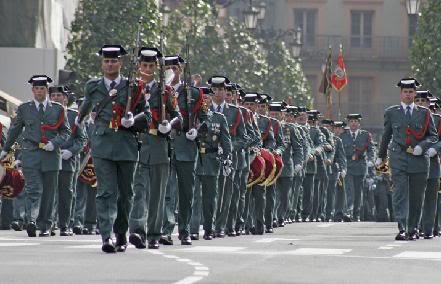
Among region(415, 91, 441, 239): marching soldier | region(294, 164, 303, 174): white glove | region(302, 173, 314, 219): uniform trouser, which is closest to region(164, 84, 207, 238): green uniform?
region(415, 91, 441, 239): marching soldier

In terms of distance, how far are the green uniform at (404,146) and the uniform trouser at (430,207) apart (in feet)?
4.82

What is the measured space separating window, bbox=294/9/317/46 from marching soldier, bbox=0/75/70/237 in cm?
8166

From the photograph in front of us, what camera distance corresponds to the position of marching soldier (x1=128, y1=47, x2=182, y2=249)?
71.7 feet

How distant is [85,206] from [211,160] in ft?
12.8

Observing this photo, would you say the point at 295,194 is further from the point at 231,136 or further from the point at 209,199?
the point at 209,199

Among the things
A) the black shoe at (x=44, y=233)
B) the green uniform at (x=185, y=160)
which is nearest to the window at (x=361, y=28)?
the black shoe at (x=44, y=233)

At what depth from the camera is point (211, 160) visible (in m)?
26.2

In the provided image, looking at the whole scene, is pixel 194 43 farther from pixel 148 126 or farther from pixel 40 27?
pixel 148 126

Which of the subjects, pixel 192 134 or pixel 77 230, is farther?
pixel 77 230

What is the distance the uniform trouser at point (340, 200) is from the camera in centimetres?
4634

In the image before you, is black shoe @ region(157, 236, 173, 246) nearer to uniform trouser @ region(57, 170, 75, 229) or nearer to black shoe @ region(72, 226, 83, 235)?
uniform trouser @ region(57, 170, 75, 229)

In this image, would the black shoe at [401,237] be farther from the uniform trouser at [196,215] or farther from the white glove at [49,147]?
the white glove at [49,147]

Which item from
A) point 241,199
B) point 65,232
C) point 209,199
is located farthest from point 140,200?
point 241,199

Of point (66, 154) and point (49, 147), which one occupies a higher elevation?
point (49, 147)
